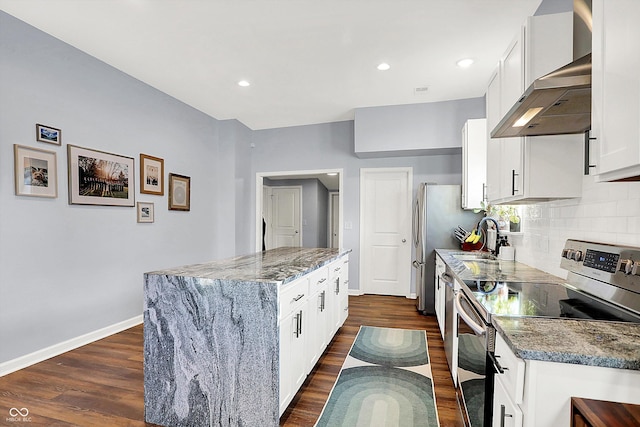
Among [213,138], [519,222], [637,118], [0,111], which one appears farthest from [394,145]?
[0,111]

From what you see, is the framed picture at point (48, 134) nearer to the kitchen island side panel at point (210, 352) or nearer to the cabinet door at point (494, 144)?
the kitchen island side panel at point (210, 352)

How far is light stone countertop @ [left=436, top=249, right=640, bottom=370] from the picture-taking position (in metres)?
0.85

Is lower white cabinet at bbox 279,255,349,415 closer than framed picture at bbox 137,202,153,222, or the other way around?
lower white cabinet at bbox 279,255,349,415

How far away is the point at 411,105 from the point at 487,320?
3.69 metres

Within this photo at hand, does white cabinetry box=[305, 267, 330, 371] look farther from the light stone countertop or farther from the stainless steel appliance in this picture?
the light stone countertop

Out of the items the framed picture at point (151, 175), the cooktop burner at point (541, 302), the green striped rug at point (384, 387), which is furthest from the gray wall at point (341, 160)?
the cooktop burner at point (541, 302)

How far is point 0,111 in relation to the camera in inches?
95.0

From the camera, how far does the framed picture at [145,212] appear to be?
367 centimetres

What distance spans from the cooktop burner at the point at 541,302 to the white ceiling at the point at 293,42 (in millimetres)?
2026

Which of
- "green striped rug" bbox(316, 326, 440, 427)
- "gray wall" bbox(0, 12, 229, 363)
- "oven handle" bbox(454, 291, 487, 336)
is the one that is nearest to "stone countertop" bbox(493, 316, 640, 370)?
"oven handle" bbox(454, 291, 487, 336)

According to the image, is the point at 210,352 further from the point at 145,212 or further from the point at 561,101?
the point at 145,212

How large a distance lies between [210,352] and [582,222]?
7.17 feet

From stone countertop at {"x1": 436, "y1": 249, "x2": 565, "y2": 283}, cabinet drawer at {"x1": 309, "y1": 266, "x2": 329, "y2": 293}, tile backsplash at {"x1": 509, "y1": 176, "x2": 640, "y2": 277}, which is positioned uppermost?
tile backsplash at {"x1": 509, "y1": 176, "x2": 640, "y2": 277}

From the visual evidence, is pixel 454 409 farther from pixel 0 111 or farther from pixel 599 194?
pixel 0 111
